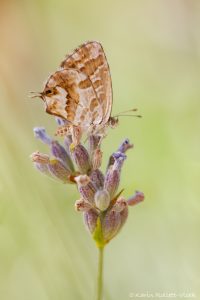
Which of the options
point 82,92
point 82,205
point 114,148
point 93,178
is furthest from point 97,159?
point 114,148

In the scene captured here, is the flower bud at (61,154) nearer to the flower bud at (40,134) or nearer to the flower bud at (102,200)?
the flower bud at (40,134)

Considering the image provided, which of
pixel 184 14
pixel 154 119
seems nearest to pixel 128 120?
pixel 154 119

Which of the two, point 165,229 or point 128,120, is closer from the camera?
point 165,229

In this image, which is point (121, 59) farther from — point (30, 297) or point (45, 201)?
point (30, 297)

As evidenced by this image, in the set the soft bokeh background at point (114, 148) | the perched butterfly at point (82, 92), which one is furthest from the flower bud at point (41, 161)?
the soft bokeh background at point (114, 148)

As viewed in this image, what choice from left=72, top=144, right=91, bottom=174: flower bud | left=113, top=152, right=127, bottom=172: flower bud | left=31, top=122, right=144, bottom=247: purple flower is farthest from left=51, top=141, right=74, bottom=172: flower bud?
left=113, top=152, right=127, bottom=172: flower bud

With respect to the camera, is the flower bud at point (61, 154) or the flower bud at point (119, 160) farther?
the flower bud at point (61, 154)

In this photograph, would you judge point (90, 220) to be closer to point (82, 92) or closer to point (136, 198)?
point (136, 198)

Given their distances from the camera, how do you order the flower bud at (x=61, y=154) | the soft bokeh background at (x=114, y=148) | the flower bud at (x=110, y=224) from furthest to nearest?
the soft bokeh background at (x=114, y=148) < the flower bud at (x=61, y=154) < the flower bud at (x=110, y=224)
